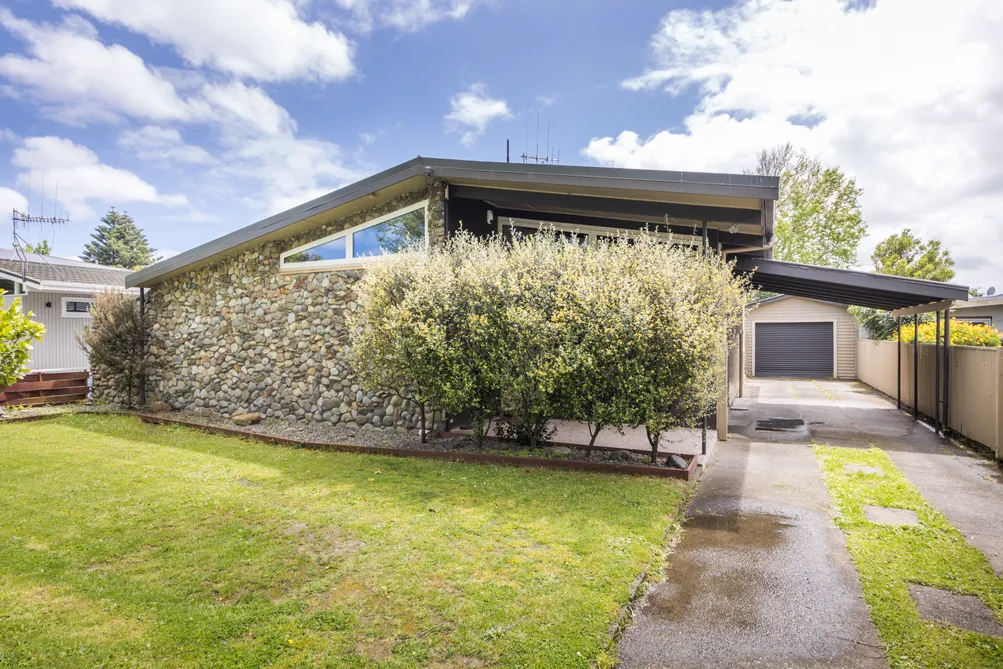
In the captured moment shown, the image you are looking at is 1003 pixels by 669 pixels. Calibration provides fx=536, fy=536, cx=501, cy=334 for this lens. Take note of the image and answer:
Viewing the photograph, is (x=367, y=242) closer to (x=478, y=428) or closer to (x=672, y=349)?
(x=478, y=428)

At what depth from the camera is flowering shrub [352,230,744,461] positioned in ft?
19.5

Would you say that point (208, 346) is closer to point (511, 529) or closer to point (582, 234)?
point (582, 234)

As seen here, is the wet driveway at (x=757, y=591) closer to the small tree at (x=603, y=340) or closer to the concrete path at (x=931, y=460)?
the concrete path at (x=931, y=460)

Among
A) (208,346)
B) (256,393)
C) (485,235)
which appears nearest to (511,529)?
(485,235)

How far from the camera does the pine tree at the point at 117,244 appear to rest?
52.5 metres

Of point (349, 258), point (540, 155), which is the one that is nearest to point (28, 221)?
point (349, 258)

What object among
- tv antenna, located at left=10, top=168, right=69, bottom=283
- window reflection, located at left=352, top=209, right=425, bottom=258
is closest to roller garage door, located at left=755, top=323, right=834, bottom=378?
window reflection, located at left=352, top=209, right=425, bottom=258

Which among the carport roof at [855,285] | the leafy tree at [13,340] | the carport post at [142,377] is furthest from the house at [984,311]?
the leafy tree at [13,340]

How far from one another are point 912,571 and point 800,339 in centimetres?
1931

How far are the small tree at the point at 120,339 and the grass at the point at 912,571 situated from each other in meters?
12.9

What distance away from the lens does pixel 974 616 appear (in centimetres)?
308

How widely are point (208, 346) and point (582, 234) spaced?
25.6 feet

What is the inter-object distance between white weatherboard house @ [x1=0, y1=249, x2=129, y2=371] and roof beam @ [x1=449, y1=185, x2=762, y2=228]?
37.7 feet

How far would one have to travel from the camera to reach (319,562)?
148 inches
